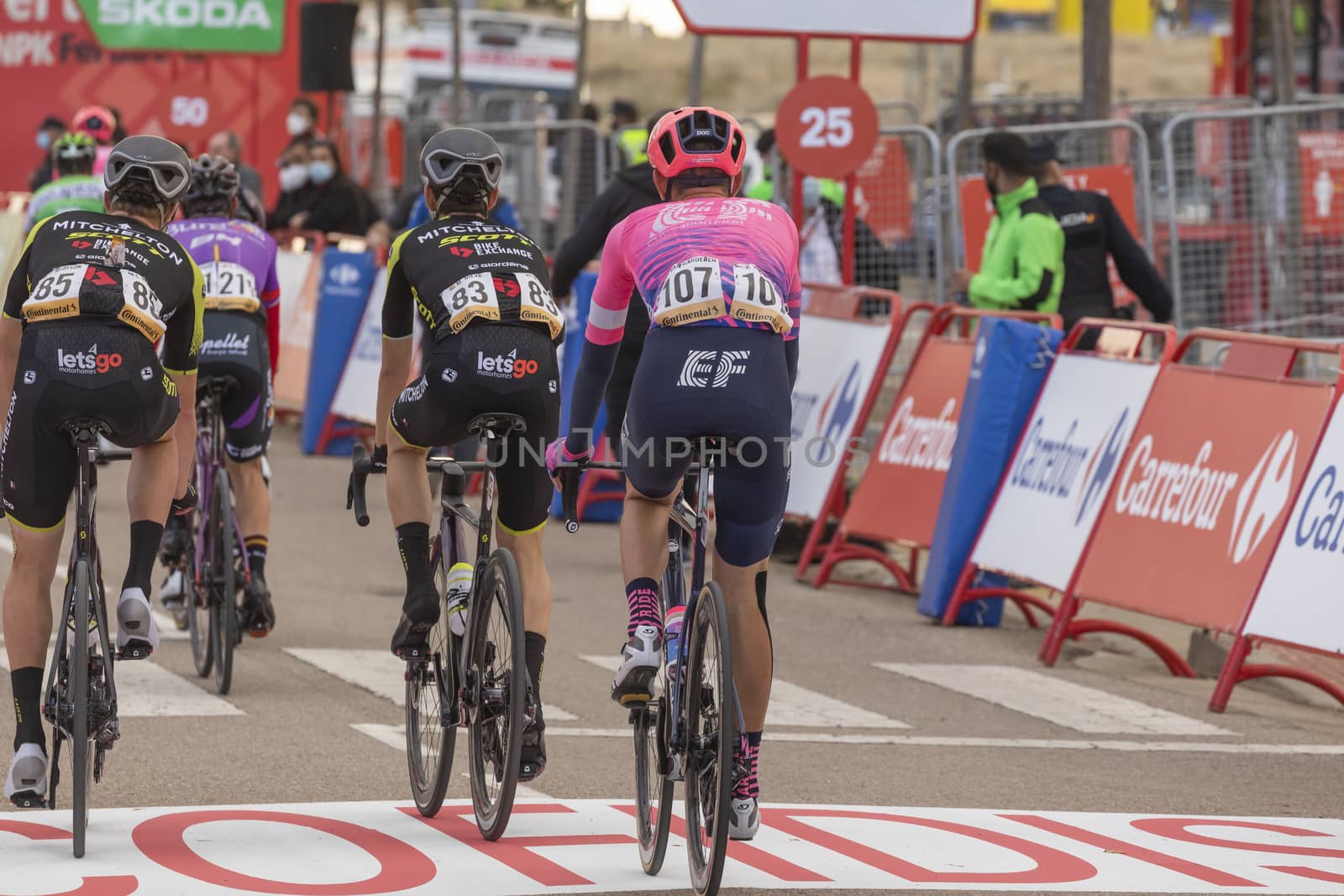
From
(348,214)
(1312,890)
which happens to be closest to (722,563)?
(1312,890)

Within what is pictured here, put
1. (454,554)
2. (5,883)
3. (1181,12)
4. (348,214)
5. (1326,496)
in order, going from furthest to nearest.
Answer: (1181,12), (348,214), (1326,496), (454,554), (5,883)

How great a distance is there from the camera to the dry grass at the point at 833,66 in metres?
78.1

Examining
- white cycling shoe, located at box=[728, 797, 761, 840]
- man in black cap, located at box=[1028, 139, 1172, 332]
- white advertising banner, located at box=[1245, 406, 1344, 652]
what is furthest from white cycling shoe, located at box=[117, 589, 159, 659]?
man in black cap, located at box=[1028, 139, 1172, 332]

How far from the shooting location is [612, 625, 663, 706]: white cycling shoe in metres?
6.11

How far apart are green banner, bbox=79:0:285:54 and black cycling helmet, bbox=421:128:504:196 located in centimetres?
2227

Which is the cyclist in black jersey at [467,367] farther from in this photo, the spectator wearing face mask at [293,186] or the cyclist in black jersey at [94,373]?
the spectator wearing face mask at [293,186]

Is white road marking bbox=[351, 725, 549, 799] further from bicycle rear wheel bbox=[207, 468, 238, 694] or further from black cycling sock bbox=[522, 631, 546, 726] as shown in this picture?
black cycling sock bbox=[522, 631, 546, 726]

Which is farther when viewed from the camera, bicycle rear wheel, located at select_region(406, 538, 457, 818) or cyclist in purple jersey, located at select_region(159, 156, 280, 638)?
cyclist in purple jersey, located at select_region(159, 156, 280, 638)

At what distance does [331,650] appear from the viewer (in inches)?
395

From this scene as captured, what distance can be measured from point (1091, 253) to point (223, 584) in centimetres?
546

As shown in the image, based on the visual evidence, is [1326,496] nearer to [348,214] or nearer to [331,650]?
[331,650]

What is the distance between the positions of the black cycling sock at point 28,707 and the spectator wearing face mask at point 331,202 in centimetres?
1346

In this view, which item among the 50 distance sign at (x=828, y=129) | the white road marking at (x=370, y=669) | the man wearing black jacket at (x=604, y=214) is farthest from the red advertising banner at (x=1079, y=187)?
the white road marking at (x=370, y=669)

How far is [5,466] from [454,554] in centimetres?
133
